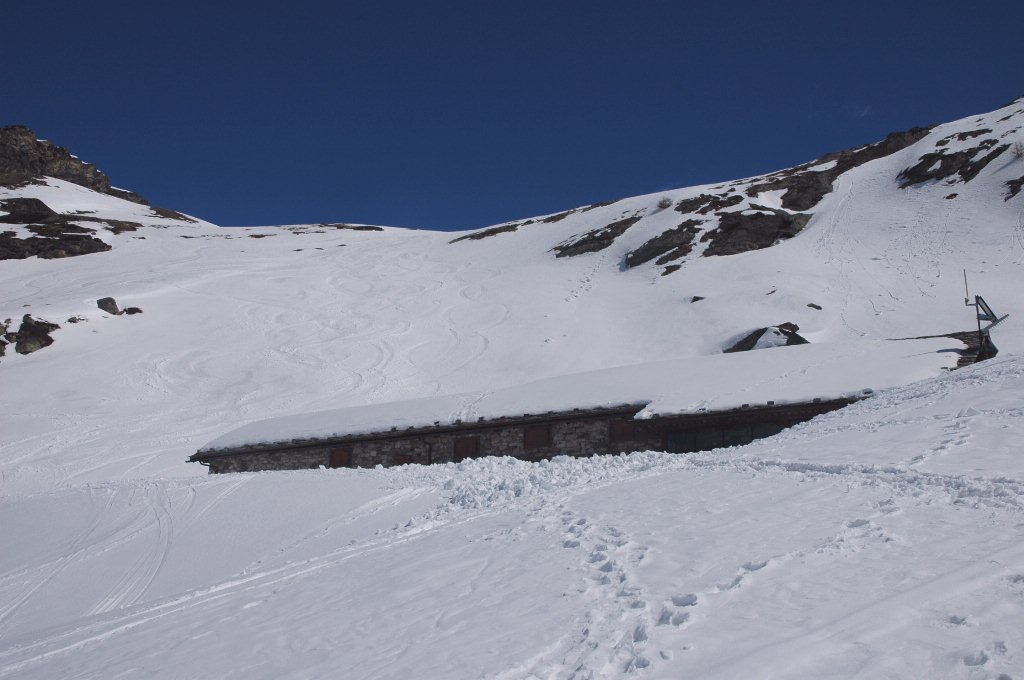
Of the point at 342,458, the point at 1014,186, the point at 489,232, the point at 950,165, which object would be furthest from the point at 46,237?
the point at 1014,186

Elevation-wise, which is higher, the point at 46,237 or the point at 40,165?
the point at 40,165

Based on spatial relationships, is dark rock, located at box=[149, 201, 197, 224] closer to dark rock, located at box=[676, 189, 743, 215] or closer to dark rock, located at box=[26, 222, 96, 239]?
dark rock, located at box=[26, 222, 96, 239]

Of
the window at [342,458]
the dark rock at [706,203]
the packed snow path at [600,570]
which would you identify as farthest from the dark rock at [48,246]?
the packed snow path at [600,570]

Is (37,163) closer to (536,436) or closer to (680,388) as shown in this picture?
(536,436)

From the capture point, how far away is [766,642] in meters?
4.21

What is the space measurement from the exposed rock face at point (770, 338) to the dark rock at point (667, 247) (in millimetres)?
15600

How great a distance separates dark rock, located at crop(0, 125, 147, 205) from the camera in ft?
307

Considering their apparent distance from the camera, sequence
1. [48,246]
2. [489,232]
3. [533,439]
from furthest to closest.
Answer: [489,232] < [48,246] < [533,439]

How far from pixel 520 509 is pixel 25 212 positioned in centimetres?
8078

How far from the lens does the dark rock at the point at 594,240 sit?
5188 cm

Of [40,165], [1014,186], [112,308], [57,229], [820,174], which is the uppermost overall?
[40,165]

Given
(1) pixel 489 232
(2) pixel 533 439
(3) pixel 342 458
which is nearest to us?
(2) pixel 533 439

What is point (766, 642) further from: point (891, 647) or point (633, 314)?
point (633, 314)

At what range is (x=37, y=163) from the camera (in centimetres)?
9844
